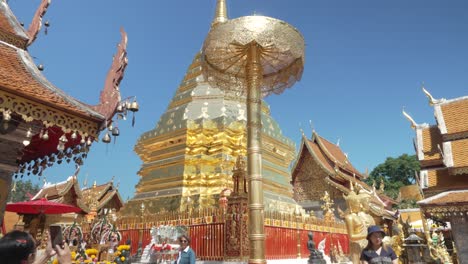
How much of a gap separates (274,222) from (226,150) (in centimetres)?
470

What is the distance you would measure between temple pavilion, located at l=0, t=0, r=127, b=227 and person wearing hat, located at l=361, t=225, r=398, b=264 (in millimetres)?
3748

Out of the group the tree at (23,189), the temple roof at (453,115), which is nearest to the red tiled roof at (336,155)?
the temple roof at (453,115)

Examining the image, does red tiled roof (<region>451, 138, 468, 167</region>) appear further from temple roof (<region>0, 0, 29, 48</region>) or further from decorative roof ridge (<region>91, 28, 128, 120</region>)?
temple roof (<region>0, 0, 29, 48</region>)

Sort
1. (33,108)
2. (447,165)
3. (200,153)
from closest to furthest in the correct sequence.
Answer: (33,108), (447,165), (200,153)

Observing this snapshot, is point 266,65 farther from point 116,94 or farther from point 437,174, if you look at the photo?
point 437,174

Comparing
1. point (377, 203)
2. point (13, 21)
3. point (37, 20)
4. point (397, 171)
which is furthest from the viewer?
point (397, 171)

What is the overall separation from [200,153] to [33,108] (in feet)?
32.6

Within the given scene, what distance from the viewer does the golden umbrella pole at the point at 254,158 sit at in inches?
192

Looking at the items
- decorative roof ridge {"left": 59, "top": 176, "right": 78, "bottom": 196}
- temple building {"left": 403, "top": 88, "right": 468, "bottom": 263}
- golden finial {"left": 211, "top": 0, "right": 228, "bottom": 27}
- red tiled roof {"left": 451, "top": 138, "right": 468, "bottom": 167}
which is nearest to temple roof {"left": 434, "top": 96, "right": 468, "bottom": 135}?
temple building {"left": 403, "top": 88, "right": 468, "bottom": 263}

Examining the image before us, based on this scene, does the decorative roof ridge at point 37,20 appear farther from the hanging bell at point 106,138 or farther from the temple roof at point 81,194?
the temple roof at point 81,194

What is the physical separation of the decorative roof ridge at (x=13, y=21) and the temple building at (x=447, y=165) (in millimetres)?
11725

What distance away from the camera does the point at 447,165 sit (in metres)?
12.0

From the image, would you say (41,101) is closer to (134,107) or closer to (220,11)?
(134,107)

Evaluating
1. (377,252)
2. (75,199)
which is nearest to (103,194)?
(75,199)
